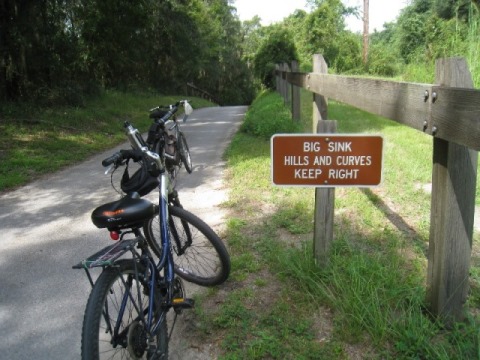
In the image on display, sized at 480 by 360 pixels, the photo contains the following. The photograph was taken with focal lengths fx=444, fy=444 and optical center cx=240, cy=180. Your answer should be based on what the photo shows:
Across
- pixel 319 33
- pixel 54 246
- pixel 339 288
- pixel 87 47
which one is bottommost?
pixel 54 246

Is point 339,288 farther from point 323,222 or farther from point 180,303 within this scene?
point 180,303

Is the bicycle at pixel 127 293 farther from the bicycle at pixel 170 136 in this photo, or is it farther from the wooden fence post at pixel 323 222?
the bicycle at pixel 170 136

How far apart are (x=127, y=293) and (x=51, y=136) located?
9.15 meters

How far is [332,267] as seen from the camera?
3.17m

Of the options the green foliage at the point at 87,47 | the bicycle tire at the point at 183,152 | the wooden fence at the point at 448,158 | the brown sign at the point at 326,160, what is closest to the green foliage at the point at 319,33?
the green foliage at the point at 87,47

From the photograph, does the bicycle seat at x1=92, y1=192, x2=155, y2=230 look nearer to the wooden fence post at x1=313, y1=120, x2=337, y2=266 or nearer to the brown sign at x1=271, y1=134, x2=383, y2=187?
the brown sign at x1=271, y1=134, x2=383, y2=187

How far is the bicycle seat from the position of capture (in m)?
2.35

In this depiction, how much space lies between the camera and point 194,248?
11.6ft

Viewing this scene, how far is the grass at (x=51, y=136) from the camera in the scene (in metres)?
7.94

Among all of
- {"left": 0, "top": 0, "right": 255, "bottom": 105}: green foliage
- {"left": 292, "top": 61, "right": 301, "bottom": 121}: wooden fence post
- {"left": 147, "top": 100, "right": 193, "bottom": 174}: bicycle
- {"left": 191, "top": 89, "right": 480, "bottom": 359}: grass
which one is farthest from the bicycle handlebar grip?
{"left": 0, "top": 0, "right": 255, "bottom": 105}: green foliage

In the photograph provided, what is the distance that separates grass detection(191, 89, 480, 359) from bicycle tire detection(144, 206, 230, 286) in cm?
20

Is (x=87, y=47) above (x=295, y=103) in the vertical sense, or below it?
above

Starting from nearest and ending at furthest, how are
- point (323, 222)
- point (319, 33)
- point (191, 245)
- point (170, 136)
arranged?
point (323, 222) → point (191, 245) → point (170, 136) → point (319, 33)

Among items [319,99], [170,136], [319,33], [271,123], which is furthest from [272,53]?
[319,99]
